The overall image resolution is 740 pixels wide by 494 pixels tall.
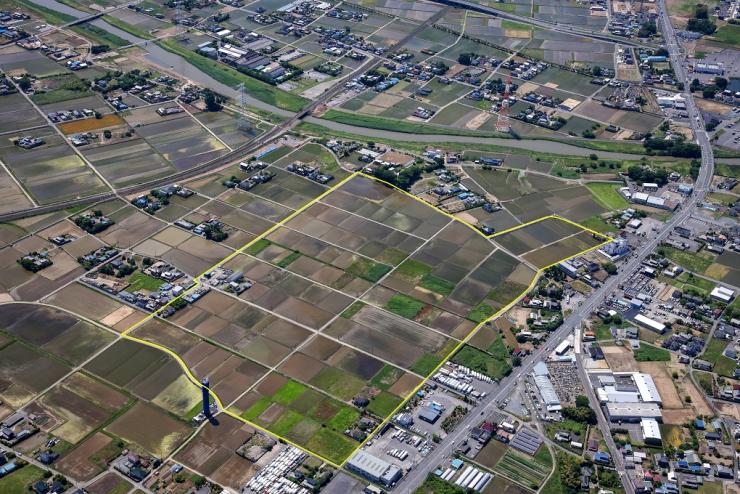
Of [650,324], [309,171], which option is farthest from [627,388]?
[309,171]

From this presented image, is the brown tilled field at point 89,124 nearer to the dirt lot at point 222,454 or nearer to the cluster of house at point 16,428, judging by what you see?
the cluster of house at point 16,428

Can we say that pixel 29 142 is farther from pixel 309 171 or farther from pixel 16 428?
pixel 16 428

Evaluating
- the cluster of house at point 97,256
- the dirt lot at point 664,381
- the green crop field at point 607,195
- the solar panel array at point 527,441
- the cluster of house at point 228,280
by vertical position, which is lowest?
the cluster of house at point 97,256

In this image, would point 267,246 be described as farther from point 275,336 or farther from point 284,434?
point 284,434

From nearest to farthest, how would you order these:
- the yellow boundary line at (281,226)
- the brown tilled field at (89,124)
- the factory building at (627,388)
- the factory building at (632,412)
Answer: the yellow boundary line at (281,226), the factory building at (632,412), the factory building at (627,388), the brown tilled field at (89,124)

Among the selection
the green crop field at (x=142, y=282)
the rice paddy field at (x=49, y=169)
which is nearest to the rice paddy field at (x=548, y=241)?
the green crop field at (x=142, y=282)

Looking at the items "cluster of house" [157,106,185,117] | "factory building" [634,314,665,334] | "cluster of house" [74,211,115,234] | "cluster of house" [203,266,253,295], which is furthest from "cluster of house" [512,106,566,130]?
"cluster of house" [74,211,115,234]
